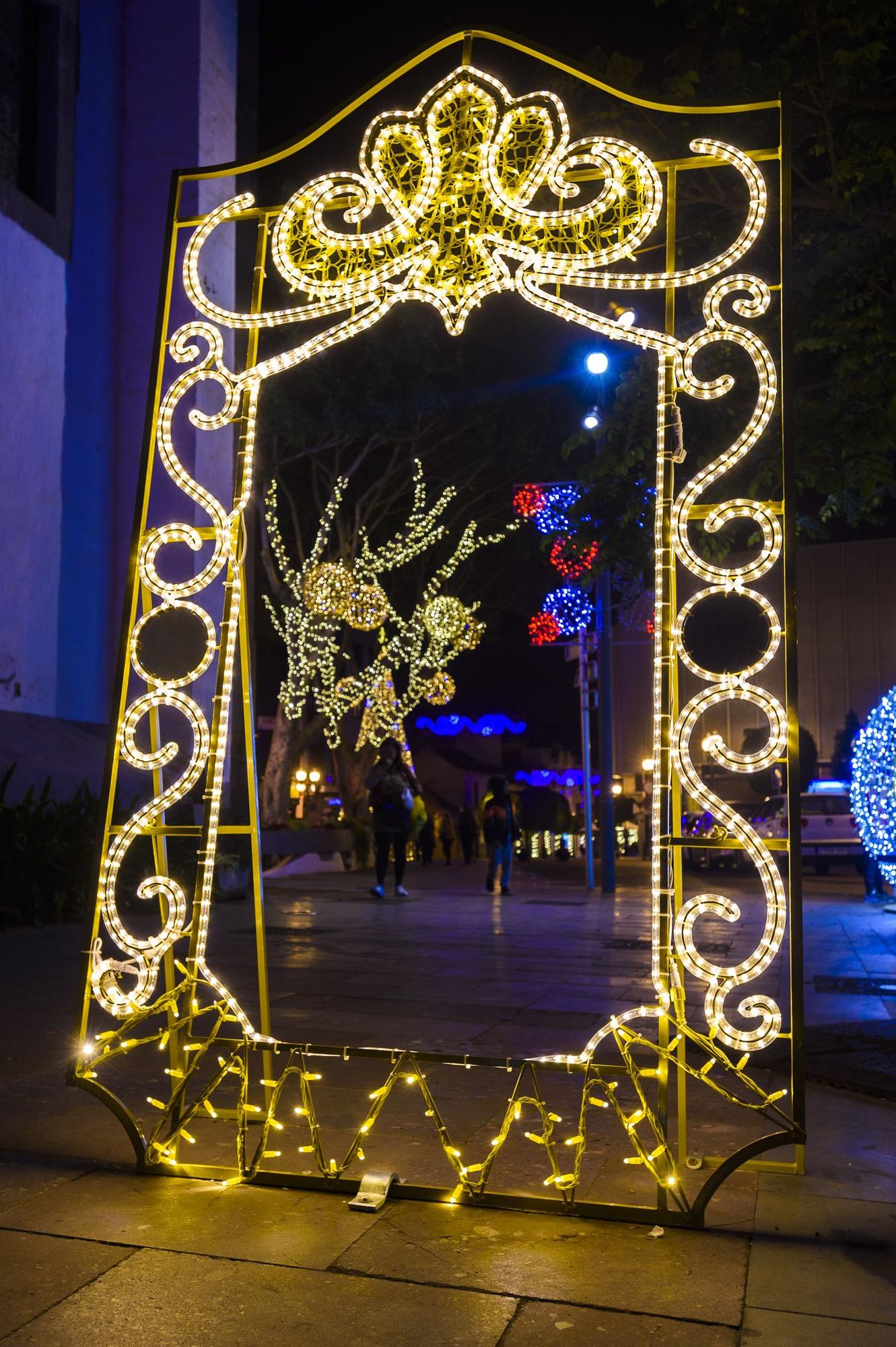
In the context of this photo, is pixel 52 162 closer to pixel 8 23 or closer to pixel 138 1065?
pixel 8 23

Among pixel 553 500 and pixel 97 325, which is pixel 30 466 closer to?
pixel 97 325

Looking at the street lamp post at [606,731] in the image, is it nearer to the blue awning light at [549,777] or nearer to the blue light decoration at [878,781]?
the blue light decoration at [878,781]

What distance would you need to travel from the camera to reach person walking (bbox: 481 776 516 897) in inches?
651

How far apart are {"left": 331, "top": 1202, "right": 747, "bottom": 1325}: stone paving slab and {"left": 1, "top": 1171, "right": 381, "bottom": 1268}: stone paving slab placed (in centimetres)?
14

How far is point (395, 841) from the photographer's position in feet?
50.1

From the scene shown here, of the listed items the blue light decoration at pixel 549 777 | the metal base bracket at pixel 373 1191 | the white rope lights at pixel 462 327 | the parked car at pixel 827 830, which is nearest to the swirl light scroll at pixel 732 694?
the white rope lights at pixel 462 327

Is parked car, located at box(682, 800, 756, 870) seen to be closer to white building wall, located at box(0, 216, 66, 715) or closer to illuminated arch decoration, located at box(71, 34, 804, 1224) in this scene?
white building wall, located at box(0, 216, 66, 715)

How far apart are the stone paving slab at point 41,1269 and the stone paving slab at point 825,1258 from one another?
68.9 inches

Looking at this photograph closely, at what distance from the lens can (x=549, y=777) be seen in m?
42.4

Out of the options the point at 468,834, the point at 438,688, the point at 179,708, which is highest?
the point at 438,688

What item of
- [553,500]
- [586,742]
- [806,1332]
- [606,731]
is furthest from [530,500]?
[806,1332]

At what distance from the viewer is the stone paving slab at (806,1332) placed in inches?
114

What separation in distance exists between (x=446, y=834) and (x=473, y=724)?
12.5m

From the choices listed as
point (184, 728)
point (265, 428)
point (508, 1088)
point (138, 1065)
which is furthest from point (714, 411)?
point (265, 428)
